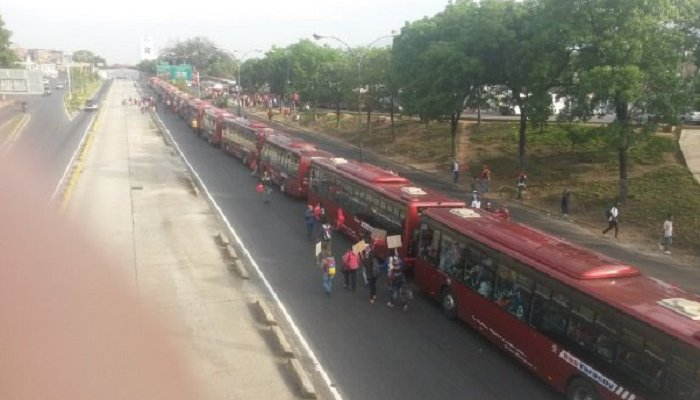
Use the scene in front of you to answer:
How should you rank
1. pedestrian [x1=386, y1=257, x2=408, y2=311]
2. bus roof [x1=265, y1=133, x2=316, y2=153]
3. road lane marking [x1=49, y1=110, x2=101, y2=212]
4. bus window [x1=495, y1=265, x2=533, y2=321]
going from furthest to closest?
bus roof [x1=265, y1=133, x2=316, y2=153] → road lane marking [x1=49, y1=110, x2=101, y2=212] → pedestrian [x1=386, y1=257, x2=408, y2=311] → bus window [x1=495, y1=265, x2=533, y2=321]

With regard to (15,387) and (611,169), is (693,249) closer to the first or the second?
(611,169)

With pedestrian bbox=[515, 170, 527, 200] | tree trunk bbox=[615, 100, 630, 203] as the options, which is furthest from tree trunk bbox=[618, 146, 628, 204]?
pedestrian bbox=[515, 170, 527, 200]

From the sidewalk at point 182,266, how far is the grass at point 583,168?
Result: 1457 centimetres

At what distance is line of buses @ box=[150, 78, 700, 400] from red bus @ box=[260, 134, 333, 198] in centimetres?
761

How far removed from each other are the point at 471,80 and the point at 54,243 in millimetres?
23221

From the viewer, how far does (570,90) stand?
84.8ft

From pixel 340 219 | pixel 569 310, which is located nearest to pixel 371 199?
pixel 340 219

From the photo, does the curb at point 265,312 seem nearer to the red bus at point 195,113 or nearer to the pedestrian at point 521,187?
the pedestrian at point 521,187

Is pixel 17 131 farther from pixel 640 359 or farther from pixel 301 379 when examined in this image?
pixel 640 359

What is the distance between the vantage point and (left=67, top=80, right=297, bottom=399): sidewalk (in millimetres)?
11320

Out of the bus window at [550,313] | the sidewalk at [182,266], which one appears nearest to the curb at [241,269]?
the sidewalk at [182,266]

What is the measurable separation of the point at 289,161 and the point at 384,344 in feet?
53.4

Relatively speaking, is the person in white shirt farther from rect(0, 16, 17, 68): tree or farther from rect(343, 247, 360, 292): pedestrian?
rect(0, 16, 17, 68): tree

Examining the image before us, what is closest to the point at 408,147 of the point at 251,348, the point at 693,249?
the point at 693,249
